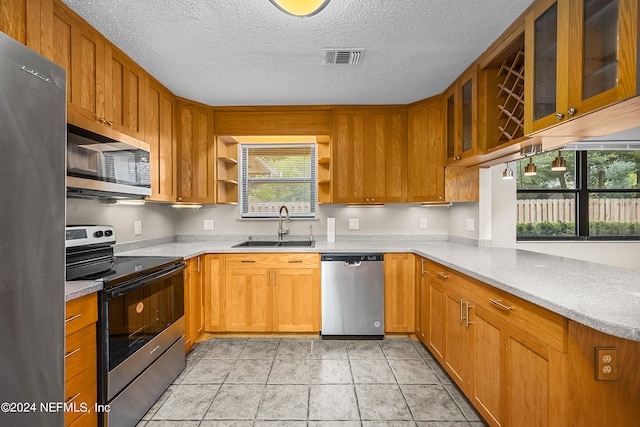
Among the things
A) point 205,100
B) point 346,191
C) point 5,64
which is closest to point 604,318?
point 5,64

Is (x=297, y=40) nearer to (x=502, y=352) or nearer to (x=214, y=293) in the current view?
(x=502, y=352)

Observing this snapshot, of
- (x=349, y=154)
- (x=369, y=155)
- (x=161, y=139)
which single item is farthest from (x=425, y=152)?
(x=161, y=139)

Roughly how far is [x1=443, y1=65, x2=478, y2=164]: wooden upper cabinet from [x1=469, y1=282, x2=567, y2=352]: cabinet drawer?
1136 millimetres

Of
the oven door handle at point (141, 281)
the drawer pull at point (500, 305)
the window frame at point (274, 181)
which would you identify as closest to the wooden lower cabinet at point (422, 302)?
the drawer pull at point (500, 305)

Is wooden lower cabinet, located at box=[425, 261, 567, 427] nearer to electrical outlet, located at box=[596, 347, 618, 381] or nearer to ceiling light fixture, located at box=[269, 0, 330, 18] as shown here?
electrical outlet, located at box=[596, 347, 618, 381]

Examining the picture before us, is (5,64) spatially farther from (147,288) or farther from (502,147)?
(502,147)

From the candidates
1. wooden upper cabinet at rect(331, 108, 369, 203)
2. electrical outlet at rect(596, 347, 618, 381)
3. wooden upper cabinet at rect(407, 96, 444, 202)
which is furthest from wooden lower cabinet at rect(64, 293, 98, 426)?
wooden upper cabinet at rect(407, 96, 444, 202)

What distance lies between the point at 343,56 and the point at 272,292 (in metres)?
2.14

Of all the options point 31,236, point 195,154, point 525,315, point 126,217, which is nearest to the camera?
point 31,236

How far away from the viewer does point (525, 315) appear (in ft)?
4.36

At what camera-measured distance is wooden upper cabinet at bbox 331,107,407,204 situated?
10.5 ft

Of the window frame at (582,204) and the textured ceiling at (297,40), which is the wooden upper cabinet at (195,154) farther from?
the window frame at (582,204)

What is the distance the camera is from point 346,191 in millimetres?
3205

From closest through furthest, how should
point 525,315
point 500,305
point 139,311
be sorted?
point 525,315
point 500,305
point 139,311
